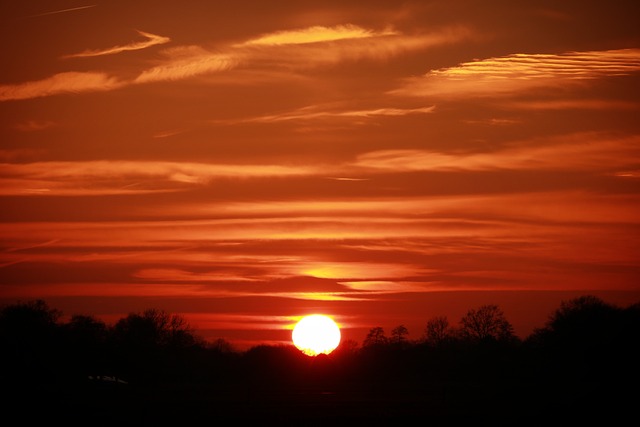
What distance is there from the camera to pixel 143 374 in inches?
4200

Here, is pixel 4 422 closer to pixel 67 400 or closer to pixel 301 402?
pixel 67 400

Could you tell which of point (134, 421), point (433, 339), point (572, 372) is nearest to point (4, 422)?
point (134, 421)

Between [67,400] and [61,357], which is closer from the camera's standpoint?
[67,400]

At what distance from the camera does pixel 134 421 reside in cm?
4516

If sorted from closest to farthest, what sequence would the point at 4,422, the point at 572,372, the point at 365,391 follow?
the point at 4,422 → the point at 365,391 → the point at 572,372

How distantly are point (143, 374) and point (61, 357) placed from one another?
1281 cm

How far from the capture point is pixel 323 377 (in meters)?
113

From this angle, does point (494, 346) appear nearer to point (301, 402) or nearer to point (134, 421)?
point (301, 402)

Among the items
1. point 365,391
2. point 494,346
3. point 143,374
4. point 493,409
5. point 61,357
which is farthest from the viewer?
point 494,346

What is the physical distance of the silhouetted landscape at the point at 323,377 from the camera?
49.7 m

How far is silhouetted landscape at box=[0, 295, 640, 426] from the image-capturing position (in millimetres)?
49688

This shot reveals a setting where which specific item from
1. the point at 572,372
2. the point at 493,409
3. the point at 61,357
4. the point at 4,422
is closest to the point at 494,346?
the point at 572,372

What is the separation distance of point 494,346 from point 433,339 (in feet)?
150

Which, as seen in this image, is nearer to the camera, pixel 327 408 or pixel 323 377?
pixel 327 408
